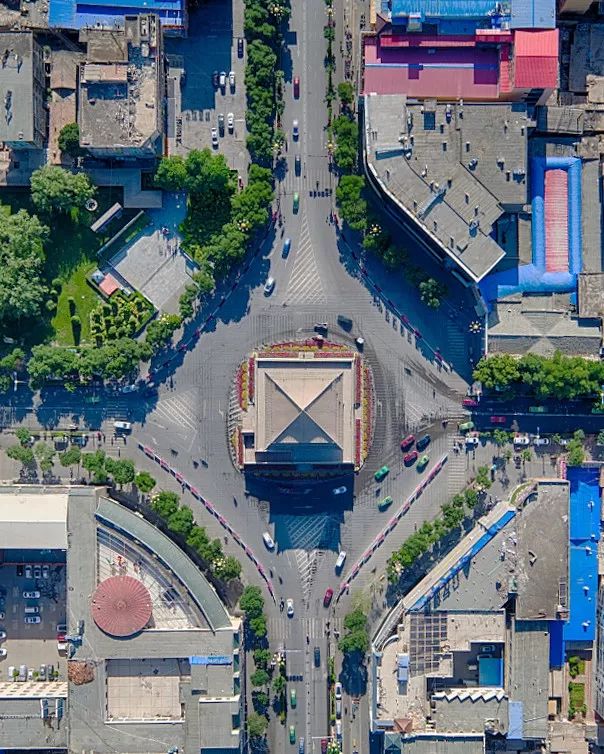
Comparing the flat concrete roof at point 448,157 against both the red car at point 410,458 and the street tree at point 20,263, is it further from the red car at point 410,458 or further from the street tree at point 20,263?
the street tree at point 20,263

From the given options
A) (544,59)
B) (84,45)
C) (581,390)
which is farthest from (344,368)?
(84,45)

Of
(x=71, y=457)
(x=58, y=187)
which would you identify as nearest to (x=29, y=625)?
(x=71, y=457)

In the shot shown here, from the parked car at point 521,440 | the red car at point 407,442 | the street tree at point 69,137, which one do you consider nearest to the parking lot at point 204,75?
the street tree at point 69,137

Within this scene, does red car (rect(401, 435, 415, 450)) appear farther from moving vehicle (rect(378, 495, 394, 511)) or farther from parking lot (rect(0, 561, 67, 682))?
parking lot (rect(0, 561, 67, 682))

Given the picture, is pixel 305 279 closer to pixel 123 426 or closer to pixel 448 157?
pixel 448 157

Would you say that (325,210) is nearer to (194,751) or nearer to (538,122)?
(538,122)
